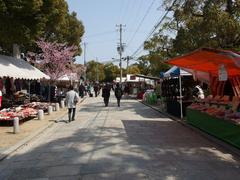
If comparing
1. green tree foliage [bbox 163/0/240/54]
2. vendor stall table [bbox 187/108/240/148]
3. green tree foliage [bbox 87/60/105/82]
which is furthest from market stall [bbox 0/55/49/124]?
green tree foliage [bbox 87/60/105/82]

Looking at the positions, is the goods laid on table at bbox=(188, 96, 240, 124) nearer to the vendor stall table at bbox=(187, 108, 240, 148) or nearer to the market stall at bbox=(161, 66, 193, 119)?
the vendor stall table at bbox=(187, 108, 240, 148)

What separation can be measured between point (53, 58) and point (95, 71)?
108 meters

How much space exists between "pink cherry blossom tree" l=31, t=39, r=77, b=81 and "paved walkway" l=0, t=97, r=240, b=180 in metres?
25.5

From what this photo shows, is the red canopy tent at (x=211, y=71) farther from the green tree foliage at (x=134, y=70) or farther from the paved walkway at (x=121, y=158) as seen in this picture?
the green tree foliage at (x=134, y=70)

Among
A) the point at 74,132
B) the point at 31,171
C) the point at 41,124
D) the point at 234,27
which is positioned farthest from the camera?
the point at 234,27

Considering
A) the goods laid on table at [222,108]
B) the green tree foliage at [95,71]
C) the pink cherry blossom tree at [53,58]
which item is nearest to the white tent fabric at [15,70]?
the goods laid on table at [222,108]

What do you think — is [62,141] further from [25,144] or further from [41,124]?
[41,124]

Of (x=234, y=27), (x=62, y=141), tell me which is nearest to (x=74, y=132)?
(x=62, y=141)

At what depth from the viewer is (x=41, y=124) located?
20.1m

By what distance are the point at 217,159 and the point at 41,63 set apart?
3295cm

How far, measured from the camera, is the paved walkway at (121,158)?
926 cm

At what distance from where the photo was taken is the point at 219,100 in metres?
17.6

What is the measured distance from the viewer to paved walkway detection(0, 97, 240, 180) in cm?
926

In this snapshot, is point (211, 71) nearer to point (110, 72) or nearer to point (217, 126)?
point (217, 126)
